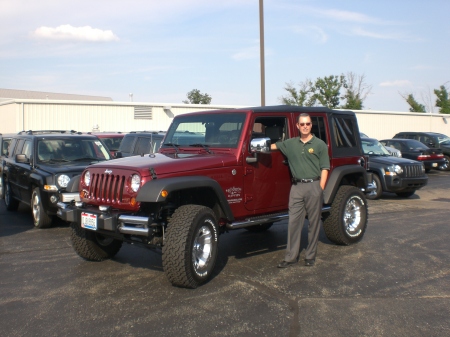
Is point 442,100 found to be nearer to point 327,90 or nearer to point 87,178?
point 327,90

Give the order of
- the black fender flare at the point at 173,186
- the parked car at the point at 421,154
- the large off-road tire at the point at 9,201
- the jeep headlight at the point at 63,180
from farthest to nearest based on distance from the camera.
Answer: the parked car at the point at 421,154, the large off-road tire at the point at 9,201, the jeep headlight at the point at 63,180, the black fender flare at the point at 173,186

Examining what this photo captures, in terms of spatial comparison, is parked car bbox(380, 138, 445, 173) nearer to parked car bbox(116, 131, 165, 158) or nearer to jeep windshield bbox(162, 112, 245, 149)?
parked car bbox(116, 131, 165, 158)

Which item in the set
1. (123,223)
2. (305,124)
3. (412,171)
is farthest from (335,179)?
(412,171)

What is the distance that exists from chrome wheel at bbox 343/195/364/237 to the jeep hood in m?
2.46

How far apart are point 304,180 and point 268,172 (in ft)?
1.67

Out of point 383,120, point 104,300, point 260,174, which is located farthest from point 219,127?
point 383,120

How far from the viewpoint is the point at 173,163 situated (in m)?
6.02

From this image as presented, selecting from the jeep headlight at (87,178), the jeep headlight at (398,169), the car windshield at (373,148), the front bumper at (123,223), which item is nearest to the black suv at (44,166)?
the jeep headlight at (87,178)

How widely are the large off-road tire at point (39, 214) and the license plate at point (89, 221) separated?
359cm

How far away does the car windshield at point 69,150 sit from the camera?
401 inches

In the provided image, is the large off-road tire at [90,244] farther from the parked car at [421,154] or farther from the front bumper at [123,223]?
the parked car at [421,154]

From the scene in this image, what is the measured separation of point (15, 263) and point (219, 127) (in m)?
3.28

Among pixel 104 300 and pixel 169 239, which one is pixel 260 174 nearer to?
pixel 169 239

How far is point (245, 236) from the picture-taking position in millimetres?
8883
